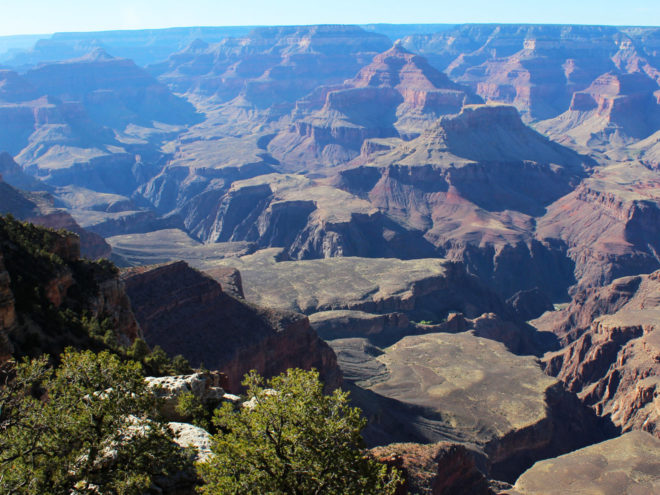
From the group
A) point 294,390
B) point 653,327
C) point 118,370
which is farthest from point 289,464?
point 653,327

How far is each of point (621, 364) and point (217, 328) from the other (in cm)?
4905

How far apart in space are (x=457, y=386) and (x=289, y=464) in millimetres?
53254

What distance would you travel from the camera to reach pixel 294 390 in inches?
769

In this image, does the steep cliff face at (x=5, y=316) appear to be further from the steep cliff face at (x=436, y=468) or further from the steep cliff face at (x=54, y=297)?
the steep cliff face at (x=436, y=468)

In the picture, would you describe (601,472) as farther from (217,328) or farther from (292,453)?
(292,453)

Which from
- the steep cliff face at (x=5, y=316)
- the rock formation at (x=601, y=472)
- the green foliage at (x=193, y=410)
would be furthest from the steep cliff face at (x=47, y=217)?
the green foliage at (x=193, y=410)

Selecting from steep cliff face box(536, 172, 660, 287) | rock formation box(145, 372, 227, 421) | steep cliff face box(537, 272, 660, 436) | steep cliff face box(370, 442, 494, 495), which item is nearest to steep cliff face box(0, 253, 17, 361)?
rock formation box(145, 372, 227, 421)

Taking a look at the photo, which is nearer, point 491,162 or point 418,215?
point 418,215

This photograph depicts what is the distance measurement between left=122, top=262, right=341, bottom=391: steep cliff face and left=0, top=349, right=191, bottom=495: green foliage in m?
36.5

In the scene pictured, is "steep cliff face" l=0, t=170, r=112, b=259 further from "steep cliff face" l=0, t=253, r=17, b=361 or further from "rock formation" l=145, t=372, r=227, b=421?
"rock formation" l=145, t=372, r=227, b=421

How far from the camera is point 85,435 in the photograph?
56.9 ft

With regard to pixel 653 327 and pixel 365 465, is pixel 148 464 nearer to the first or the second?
pixel 365 465

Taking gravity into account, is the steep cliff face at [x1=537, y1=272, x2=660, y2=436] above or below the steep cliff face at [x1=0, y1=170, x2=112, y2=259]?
below

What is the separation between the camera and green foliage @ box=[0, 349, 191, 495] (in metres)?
16.4
